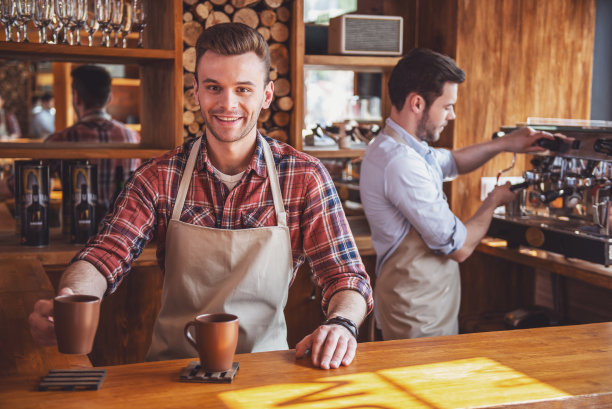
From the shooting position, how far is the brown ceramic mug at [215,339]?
1401 millimetres

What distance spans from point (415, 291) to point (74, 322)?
5.22 feet

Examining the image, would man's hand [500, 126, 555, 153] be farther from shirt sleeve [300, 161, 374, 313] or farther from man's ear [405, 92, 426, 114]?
shirt sleeve [300, 161, 374, 313]

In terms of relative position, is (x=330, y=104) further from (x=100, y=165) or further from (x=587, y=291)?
(x=587, y=291)

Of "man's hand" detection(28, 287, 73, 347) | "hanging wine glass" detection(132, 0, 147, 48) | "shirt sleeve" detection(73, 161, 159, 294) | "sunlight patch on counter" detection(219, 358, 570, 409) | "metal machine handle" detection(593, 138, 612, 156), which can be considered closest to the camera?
"sunlight patch on counter" detection(219, 358, 570, 409)

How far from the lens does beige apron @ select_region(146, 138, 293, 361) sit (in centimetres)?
194

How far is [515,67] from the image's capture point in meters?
3.60

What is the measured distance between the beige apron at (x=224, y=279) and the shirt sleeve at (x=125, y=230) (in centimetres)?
7

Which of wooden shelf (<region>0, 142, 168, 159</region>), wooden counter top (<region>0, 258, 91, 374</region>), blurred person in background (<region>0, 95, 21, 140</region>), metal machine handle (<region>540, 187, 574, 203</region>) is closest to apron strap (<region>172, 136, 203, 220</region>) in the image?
wooden counter top (<region>0, 258, 91, 374</region>)

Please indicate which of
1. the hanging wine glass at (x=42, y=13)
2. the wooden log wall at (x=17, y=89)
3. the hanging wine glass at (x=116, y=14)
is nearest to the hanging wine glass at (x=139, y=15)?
the hanging wine glass at (x=116, y=14)

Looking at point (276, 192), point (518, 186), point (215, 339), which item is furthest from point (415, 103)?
point (215, 339)

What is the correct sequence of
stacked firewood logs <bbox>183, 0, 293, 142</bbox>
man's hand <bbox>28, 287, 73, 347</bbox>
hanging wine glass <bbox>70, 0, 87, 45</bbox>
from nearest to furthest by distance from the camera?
man's hand <bbox>28, 287, 73, 347</bbox>
hanging wine glass <bbox>70, 0, 87, 45</bbox>
stacked firewood logs <bbox>183, 0, 293, 142</bbox>

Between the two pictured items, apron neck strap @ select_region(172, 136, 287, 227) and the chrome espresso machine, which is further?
the chrome espresso machine

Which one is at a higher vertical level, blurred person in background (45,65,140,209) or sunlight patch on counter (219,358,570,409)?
blurred person in background (45,65,140,209)

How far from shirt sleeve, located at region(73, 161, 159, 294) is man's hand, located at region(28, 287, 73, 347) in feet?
0.89
